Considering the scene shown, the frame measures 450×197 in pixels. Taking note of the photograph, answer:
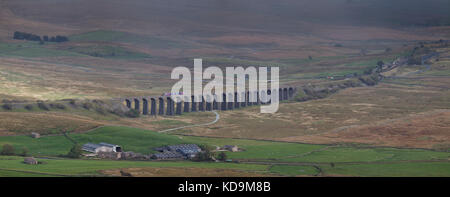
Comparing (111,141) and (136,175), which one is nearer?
(136,175)

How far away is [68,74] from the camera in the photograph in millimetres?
191875

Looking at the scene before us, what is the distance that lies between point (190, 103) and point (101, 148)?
6269cm

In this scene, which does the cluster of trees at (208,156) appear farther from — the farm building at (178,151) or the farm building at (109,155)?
the farm building at (109,155)

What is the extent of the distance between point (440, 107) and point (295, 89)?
39.8 metres

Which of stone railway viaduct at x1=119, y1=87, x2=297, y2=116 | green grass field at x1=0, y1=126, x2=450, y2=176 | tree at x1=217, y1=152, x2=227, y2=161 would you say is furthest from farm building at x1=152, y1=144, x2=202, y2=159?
stone railway viaduct at x1=119, y1=87, x2=297, y2=116

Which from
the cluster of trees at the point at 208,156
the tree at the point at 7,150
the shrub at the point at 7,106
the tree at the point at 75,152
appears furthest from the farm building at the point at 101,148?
the shrub at the point at 7,106

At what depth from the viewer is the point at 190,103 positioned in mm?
148625

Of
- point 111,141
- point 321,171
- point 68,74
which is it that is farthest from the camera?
point 68,74

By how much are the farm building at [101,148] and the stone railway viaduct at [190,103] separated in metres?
44.3

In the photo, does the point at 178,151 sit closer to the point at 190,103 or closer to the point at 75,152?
the point at 75,152

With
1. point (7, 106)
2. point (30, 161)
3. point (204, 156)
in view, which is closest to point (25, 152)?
point (30, 161)

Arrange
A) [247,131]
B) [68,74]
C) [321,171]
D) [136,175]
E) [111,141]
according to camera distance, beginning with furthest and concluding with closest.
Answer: [68,74]
[247,131]
[111,141]
[321,171]
[136,175]
